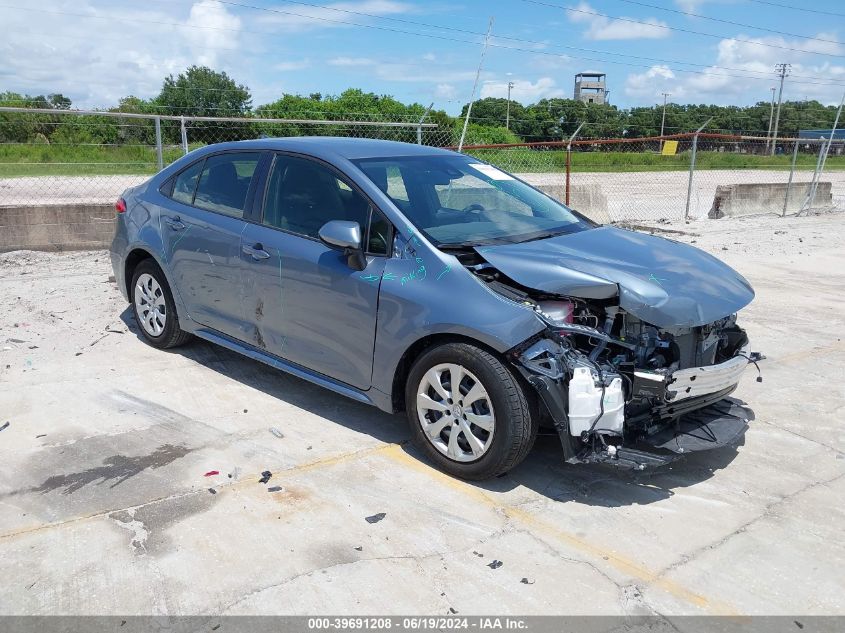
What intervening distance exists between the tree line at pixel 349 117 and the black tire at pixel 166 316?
200 inches

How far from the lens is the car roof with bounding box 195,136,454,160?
473 cm

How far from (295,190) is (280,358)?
43.7 inches

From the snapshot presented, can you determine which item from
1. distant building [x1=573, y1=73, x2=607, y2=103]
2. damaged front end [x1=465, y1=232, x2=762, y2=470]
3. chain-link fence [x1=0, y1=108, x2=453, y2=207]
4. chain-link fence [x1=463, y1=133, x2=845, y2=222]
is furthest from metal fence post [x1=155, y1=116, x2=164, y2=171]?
distant building [x1=573, y1=73, x2=607, y2=103]

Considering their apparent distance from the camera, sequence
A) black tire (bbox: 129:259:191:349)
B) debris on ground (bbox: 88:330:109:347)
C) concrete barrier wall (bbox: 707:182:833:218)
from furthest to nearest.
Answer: concrete barrier wall (bbox: 707:182:833:218)
debris on ground (bbox: 88:330:109:347)
black tire (bbox: 129:259:191:349)

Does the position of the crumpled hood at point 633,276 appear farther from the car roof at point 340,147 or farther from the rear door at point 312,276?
the car roof at point 340,147

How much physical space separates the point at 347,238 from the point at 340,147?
3.23ft

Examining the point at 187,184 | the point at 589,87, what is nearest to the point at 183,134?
the point at 187,184

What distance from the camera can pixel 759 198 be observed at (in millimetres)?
16953

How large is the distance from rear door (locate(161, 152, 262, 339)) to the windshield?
1.06 m

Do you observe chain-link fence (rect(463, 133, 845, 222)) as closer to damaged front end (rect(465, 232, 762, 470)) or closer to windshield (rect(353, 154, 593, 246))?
windshield (rect(353, 154, 593, 246))

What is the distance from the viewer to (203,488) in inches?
154

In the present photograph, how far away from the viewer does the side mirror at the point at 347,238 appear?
4.14 meters

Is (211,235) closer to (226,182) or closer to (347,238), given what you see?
(226,182)

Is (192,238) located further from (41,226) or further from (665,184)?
(665,184)
